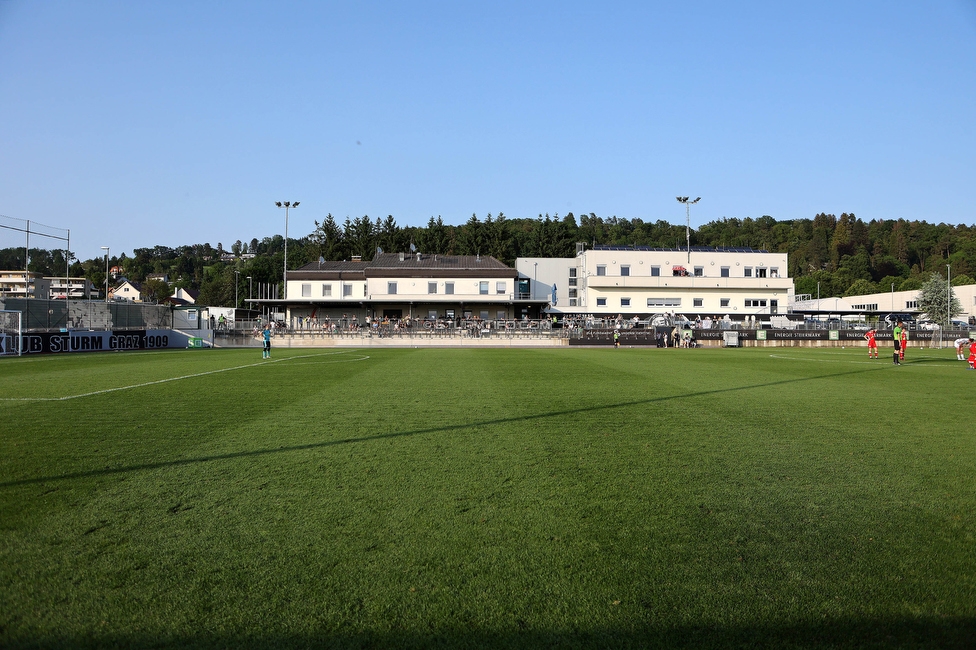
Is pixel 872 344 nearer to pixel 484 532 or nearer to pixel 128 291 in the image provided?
pixel 484 532

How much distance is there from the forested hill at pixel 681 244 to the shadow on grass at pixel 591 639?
298 ft

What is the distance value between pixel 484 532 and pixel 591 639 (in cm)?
159

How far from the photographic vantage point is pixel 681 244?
128125 millimetres

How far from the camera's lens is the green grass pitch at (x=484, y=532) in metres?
3.53

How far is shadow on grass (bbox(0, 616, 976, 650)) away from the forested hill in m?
90.9

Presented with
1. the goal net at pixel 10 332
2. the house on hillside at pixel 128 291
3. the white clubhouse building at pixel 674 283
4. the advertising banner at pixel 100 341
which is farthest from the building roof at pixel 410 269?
the house on hillside at pixel 128 291

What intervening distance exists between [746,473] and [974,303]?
105 meters

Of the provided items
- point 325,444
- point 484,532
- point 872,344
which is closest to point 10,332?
→ point 325,444

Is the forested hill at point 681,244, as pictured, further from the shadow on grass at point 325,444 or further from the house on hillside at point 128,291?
the shadow on grass at point 325,444

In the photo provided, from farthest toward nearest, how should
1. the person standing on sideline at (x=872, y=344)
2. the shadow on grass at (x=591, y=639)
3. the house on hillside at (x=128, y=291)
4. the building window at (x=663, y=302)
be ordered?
the house on hillside at (x=128, y=291)
the building window at (x=663, y=302)
the person standing on sideline at (x=872, y=344)
the shadow on grass at (x=591, y=639)

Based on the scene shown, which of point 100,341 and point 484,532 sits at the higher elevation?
point 100,341

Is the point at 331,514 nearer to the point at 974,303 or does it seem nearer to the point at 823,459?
the point at 823,459

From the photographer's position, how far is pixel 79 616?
3588 millimetres

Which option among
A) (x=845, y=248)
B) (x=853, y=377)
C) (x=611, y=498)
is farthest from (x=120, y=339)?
(x=845, y=248)
